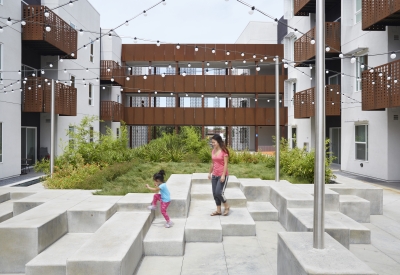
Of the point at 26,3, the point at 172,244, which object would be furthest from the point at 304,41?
the point at 172,244

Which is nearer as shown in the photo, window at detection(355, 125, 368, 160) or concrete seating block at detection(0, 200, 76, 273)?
concrete seating block at detection(0, 200, 76, 273)

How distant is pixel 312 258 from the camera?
4055mm

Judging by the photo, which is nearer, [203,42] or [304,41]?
[304,41]

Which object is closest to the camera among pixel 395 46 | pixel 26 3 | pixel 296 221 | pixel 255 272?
pixel 255 272

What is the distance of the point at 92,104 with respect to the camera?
81.8 feet

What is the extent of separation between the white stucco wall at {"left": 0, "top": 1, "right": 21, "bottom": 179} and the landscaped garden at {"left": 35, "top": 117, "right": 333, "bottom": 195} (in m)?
1.40

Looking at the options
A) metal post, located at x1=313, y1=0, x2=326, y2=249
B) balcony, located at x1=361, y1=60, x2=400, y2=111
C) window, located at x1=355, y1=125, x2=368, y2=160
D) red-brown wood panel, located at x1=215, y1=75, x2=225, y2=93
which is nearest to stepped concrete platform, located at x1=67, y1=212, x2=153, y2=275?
metal post, located at x1=313, y1=0, x2=326, y2=249

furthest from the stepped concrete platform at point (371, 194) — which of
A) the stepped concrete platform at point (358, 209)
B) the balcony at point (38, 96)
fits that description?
the balcony at point (38, 96)

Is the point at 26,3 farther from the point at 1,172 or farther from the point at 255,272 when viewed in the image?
the point at 255,272

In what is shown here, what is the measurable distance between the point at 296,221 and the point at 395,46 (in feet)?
35.9

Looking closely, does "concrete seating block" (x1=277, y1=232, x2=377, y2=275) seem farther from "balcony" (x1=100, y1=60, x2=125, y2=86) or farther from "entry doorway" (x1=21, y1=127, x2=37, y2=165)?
"balcony" (x1=100, y1=60, x2=125, y2=86)

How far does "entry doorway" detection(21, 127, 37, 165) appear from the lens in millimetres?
17062

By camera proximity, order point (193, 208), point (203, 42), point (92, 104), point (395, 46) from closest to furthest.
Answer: point (193, 208), point (395, 46), point (92, 104), point (203, 42)

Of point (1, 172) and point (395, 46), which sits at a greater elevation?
point (395, 46)
